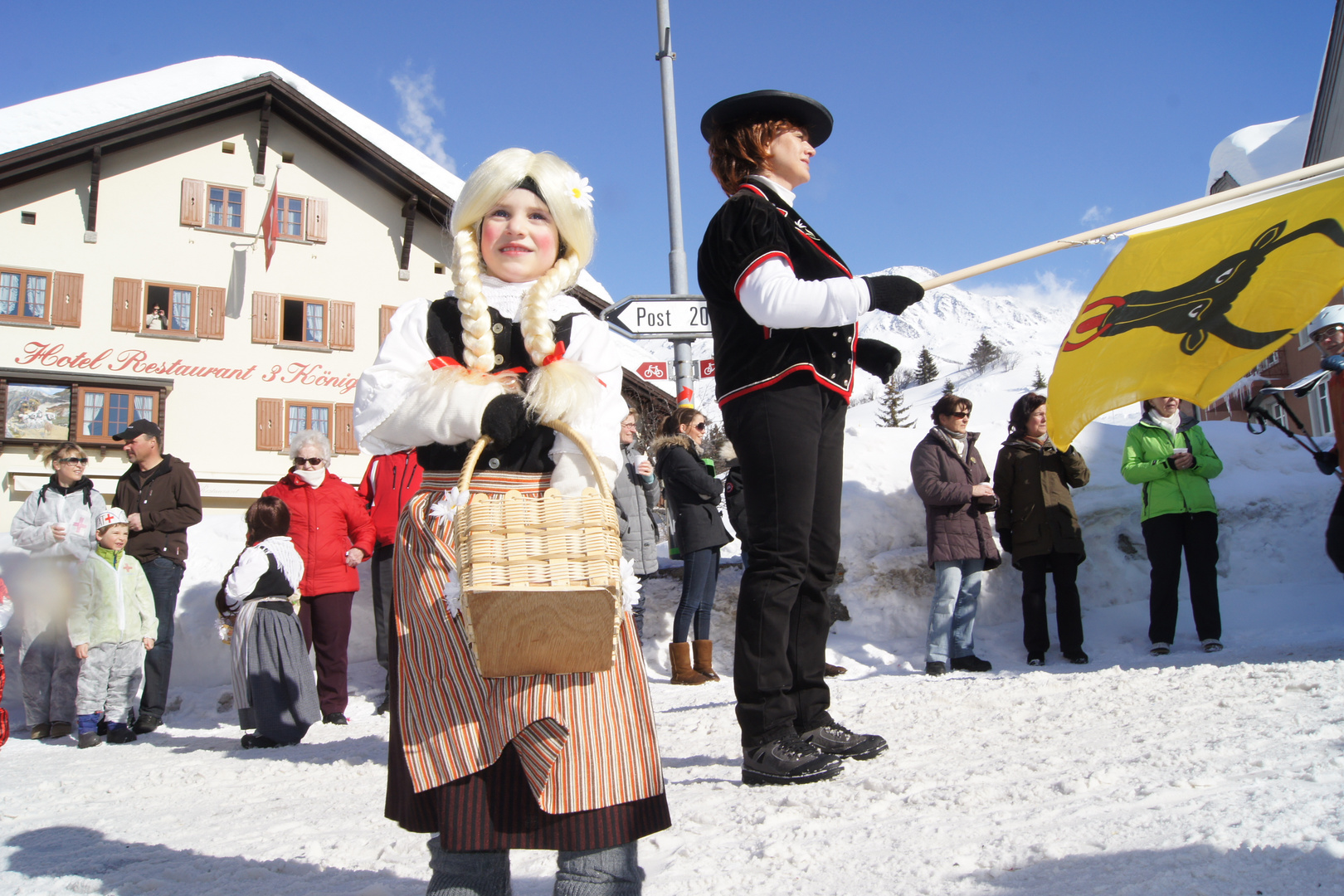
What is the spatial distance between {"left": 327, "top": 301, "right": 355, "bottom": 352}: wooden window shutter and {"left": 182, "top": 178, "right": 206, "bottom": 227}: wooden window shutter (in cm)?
303

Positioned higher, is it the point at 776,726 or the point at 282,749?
the point at 776,726

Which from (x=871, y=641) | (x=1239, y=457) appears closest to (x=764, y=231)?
(x=871, y=641)

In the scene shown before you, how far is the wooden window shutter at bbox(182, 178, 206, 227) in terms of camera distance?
19.3 m

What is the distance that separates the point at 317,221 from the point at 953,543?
18.1 metres

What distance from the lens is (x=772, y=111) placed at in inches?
125

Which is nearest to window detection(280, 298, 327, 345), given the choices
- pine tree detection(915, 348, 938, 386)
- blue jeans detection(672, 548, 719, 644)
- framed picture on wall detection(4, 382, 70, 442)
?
framed picture on wall detection(4, 382, 70, 442)

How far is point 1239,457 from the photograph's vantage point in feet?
27.0

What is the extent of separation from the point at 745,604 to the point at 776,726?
399mm

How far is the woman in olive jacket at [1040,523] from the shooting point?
611 cm

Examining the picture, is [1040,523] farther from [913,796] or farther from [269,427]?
[269,427]

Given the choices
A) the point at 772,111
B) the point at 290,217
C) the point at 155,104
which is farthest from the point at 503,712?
the point at 155,104

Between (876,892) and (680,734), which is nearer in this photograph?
(876,892)

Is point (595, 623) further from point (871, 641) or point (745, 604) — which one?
point (871, 641)

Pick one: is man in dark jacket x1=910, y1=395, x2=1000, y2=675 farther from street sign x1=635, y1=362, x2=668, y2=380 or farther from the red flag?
the red flag
